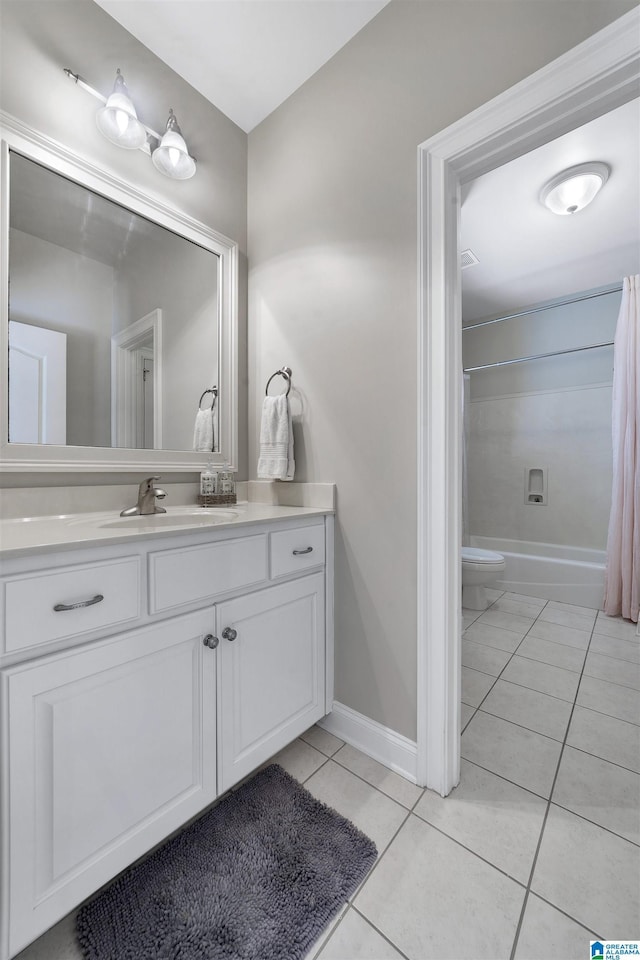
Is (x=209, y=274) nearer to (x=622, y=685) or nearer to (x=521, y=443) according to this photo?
(x=622, y=685)

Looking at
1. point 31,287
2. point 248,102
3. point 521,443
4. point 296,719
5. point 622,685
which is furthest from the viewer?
point 521,443

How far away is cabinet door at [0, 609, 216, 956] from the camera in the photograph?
0.71 meters

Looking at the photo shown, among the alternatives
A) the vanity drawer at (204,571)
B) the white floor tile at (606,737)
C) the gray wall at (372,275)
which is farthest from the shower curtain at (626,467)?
the vanity drawer at (204,571)

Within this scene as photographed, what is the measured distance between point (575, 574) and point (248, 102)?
340cm

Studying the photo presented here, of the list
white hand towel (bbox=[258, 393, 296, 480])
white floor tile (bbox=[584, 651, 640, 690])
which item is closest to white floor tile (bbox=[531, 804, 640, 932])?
white floor tile (bbox=[584, 651, 640, 690])

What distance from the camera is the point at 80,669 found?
2.56 ft

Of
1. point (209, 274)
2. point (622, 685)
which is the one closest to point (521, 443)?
point (622, 685)

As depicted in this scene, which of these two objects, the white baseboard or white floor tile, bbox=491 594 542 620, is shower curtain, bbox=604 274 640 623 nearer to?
white floor tile, bbox=491 594 542 620

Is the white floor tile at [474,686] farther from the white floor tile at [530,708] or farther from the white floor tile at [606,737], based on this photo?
the white floor tile at [606,737]

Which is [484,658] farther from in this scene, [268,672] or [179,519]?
[179,519]

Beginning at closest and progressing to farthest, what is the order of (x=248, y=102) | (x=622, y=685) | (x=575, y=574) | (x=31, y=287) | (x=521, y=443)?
(x=31, y=287) → (x=248, y=102) → (x=622, y=685) → (x=575, y=574) → (x=521, y=443)

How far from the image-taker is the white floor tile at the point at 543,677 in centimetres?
173

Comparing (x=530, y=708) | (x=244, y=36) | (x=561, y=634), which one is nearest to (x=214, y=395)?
(x=244, y=36)

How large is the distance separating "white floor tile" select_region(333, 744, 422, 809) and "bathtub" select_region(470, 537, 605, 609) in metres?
2.02
